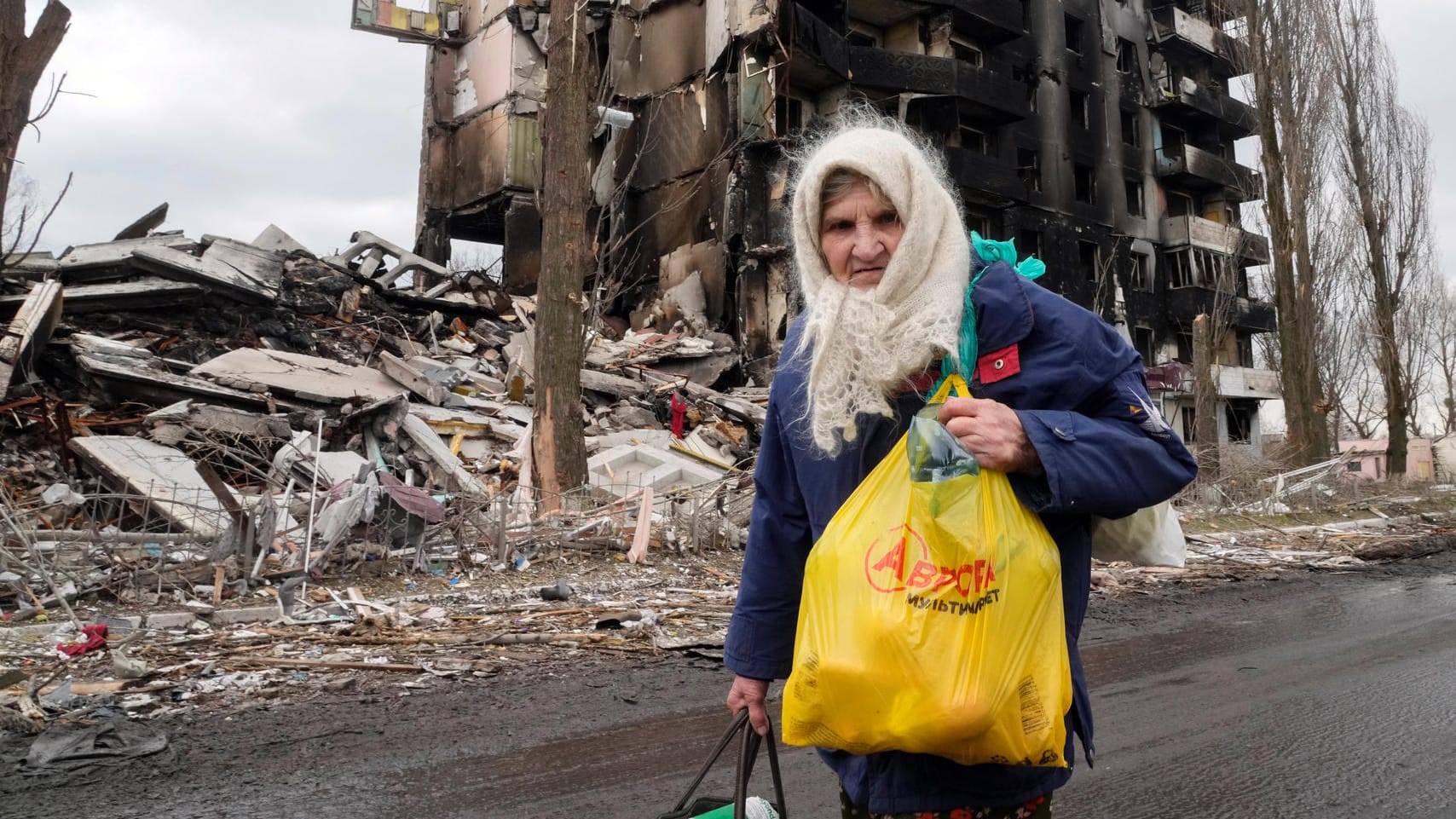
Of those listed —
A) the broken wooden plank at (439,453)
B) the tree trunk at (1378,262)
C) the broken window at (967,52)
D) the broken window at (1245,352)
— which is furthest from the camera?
the broken window at (1245,352)

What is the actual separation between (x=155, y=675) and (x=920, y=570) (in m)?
5.07

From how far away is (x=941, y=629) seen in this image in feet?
4.46

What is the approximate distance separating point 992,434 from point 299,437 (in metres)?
11.3

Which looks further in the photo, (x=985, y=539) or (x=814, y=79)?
(x=814, y=79)

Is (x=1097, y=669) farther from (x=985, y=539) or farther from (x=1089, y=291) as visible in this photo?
(x=1089, y=291)

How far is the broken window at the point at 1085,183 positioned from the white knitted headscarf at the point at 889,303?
3594 centimetres

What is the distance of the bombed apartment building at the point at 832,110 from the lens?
80.8 feet

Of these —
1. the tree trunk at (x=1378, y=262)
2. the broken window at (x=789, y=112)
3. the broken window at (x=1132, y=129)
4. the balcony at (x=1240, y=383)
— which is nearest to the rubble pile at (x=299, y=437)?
the broken window at (x=789, y=112)

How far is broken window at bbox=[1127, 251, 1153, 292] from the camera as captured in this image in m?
36.1

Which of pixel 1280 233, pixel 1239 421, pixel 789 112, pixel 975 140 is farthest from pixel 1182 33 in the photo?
pixel 789 112

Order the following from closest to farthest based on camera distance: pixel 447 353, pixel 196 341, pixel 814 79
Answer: pixel 196 341
pixel 447 353
pixel 814 79

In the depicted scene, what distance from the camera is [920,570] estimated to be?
1388 millimetres

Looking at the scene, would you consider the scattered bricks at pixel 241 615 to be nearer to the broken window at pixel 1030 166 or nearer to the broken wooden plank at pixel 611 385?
the broken wooden plank at pixel 611 385

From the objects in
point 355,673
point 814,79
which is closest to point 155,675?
point 355,673
